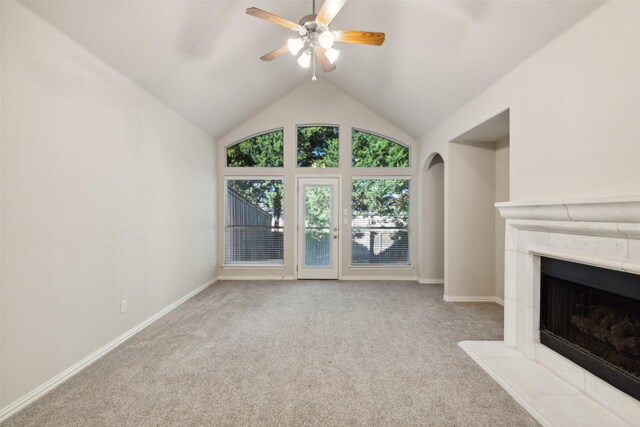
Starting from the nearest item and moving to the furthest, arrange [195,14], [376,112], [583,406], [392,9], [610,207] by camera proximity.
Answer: [610,207] < [583,406] < [195,14] < [392,9] < [376,112]

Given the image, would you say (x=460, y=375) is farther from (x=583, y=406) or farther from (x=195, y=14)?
(x=195, y=14)

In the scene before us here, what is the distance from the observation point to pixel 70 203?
7.11 feet

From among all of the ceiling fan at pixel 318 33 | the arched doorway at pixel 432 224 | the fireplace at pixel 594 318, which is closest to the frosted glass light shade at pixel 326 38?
the ceiling fan at pixel 318 33

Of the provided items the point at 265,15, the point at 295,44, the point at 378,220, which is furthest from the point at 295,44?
the point at 378,220

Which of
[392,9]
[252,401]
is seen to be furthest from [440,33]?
[252,401]

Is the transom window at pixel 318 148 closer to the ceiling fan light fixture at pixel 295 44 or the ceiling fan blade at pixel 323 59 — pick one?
the ceiling fan blade at pixel 323 59

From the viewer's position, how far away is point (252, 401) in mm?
1830

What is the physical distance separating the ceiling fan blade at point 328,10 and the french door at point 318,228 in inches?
129

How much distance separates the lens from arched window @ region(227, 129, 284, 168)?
212 inches

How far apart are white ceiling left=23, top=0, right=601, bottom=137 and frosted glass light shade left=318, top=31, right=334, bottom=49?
1.02 metres

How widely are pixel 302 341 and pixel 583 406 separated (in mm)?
1982

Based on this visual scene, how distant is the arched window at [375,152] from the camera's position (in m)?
5.34

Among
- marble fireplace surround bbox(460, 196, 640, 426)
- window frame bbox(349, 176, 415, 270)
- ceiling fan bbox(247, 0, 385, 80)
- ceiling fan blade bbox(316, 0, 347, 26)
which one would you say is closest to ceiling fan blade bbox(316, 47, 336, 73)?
ceiling fan bbox(247, 0, 385, 80)

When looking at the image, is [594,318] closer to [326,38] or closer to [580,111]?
[580,111]
